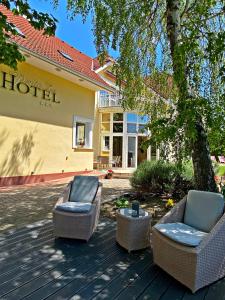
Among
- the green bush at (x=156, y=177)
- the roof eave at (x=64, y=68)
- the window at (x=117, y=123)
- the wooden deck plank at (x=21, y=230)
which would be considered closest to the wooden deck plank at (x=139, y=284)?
the wooden deck plank at (x=21, y=230)

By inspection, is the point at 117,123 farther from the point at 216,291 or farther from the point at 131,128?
the point at 216,291

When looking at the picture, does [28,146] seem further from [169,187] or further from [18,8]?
[18,8]

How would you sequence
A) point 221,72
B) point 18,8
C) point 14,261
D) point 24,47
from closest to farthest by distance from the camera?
point 14,261 → point 221,72 → point 18,8 → point 24,47

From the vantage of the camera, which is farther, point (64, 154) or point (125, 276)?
point (64, 154)

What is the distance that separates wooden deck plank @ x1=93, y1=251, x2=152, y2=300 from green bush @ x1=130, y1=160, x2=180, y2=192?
4.92m

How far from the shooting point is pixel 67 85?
13.9m

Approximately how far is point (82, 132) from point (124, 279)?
12.5 m

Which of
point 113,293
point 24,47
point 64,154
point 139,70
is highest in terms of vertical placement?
point 24,47

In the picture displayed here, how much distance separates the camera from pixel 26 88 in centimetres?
1152

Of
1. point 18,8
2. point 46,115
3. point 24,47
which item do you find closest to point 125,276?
point 18,8

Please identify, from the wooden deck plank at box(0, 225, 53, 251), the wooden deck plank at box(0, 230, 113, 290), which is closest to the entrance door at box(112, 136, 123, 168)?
the wooden deck plank at box(0, 225, 53, 251)

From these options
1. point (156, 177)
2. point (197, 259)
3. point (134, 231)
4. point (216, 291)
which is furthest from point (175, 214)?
point (156, 177)

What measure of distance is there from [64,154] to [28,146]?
2.39 meters

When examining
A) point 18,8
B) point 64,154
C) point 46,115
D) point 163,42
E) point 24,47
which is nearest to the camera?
point 18,8
